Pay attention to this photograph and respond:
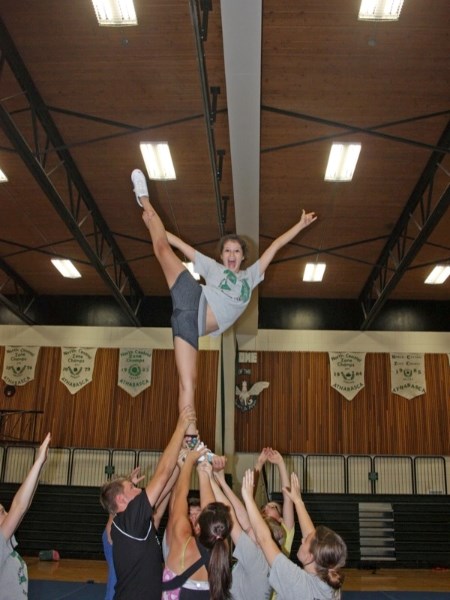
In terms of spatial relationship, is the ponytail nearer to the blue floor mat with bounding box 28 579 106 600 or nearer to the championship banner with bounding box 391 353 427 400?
the blue floor mat with bounding box 28 579 106 600

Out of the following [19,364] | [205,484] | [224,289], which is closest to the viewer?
[205,484]

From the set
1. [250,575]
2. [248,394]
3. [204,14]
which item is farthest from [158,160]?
[250,575]

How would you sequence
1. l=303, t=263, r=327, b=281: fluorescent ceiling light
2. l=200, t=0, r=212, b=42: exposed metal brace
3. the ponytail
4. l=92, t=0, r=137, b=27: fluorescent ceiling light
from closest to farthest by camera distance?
the ponytail, l=200, t=0, r=212, b=42: exposed metal brace, l=92, t=0, r=137, b=27: fluorescent ceiling light, l=303, t=263, r=327, b=281: fluorescent ceiling light

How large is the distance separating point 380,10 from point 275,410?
1038 centimetres

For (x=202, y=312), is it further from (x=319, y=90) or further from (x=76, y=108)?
(x=76, y=108)

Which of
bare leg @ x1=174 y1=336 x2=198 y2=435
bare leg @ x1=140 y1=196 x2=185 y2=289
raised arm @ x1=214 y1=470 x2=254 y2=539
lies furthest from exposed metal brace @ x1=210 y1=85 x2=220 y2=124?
raised arm @ x1=214 y1=470 x2=254 y2=539

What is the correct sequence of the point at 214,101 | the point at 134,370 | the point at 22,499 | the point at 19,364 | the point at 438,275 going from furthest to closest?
the point at 19,364
the point at 134,370
the point at 438,275
the point at 214,101
the point at 22,499

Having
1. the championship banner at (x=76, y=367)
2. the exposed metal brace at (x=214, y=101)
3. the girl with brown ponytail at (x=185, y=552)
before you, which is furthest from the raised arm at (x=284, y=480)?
the championship banner at (x=76, y=367)

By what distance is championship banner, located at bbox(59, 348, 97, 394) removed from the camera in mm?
16016

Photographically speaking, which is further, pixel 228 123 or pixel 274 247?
pixel 228 123

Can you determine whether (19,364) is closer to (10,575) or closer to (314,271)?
(314,271)

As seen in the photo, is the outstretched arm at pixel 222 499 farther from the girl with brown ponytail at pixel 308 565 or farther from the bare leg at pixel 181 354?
the bare leg at pixel 181 354

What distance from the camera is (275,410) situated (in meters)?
15.7

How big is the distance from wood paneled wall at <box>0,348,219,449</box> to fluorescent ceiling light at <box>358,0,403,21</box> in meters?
9.96
